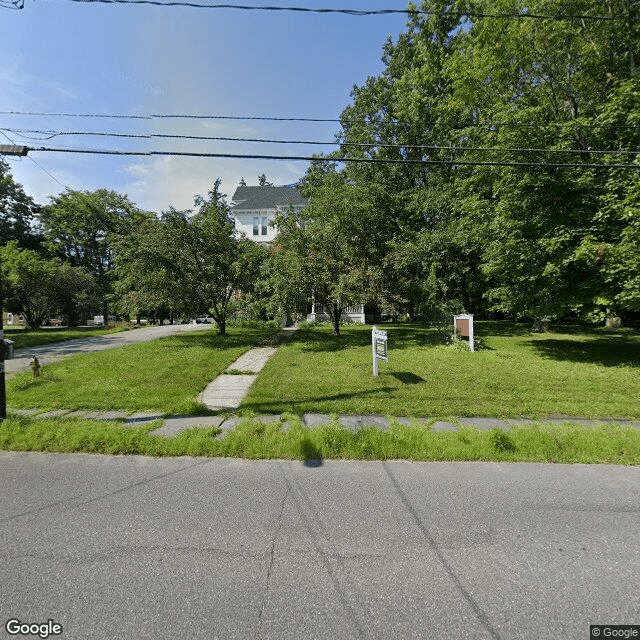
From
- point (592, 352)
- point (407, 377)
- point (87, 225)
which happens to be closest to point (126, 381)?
point (407, 377)

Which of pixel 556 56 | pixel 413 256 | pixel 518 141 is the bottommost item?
pixel 413 256

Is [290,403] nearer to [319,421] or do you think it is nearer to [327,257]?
[319,421]

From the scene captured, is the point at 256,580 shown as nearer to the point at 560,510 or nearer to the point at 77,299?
the point at 560,510

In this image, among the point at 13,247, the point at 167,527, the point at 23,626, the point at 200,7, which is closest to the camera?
the point at 23,626

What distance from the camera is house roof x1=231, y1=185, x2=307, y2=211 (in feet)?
118

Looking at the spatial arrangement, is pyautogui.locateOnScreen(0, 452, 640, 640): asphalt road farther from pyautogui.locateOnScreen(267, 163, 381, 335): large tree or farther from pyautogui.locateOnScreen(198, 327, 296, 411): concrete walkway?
pyautogui.locateOnScreen(267, 163, 381, 335): large tree

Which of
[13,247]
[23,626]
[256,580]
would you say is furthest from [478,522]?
[13,247]

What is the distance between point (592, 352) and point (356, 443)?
37.8ft

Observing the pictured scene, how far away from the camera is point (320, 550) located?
2561 mm

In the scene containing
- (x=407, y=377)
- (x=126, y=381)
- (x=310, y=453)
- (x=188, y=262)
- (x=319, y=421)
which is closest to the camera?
(x=310, y=453)

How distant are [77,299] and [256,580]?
3395 cm

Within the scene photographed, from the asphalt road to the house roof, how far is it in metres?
34.3

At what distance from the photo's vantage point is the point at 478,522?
2.90 meters

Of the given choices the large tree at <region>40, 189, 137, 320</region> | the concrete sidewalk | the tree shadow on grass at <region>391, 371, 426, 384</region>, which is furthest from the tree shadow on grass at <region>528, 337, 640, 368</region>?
the large tree at <region>40, 189, 137, 320</region>
